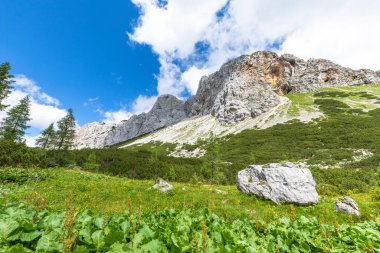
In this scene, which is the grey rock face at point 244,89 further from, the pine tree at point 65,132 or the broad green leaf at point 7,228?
the broad green leaf at point 7,228

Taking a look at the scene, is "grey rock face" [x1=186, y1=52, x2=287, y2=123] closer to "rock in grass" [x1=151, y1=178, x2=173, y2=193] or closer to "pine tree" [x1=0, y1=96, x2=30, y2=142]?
"pine tree" [x1=0, y1=96, x2=30, y2=142]

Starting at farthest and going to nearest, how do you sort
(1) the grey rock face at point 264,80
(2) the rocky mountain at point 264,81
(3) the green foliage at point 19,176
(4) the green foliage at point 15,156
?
(1) the grey rock face at point 264,80 → (2) the rocky mountain at point 264,81 → (4) the green foliage at point 15,156 → (3) the green foliage at point 19,176

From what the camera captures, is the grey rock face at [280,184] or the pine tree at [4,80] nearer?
the grey rock face at [280,184]

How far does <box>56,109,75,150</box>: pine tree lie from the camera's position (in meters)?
54.0

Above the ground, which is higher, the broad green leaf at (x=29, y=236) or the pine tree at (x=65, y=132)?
the pine tree at (x=65, y=132)

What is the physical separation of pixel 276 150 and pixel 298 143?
955 cm

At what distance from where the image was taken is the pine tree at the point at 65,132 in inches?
2127

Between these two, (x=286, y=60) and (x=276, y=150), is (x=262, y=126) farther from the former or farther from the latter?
(x=286, y=60)

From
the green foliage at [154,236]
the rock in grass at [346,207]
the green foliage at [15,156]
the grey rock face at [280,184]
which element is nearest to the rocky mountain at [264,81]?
the green foliage at [15,156]

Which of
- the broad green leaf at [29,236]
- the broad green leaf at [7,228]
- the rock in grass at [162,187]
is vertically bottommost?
the rock in grass at [162,187]

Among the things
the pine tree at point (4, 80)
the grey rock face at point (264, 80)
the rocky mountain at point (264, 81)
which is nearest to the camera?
the pine tree at point (4, 80)

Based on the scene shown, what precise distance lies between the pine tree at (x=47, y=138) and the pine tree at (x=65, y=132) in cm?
124

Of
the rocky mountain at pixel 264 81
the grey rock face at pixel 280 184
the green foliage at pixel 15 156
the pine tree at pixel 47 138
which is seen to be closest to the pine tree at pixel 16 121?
the pine tree at pixel 47 138

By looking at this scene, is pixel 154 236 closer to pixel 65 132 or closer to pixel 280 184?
pixel 280 184
